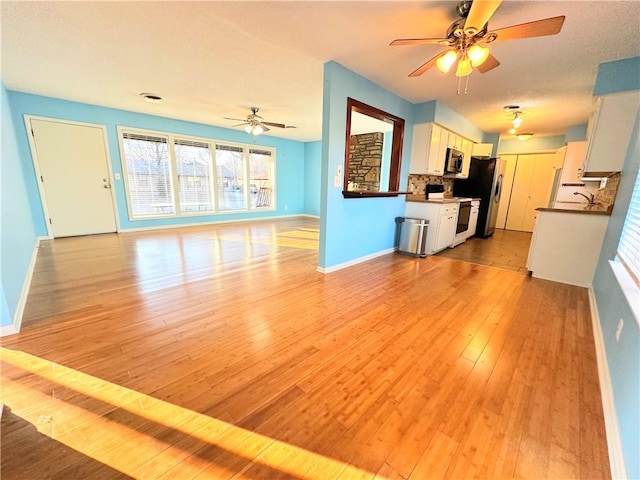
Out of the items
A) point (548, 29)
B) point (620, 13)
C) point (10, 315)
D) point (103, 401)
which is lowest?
point (103, 401)

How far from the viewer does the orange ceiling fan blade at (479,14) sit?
158 centimetres

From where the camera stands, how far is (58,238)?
4961mm

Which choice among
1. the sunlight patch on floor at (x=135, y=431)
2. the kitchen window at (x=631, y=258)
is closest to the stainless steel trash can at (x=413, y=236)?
the kitchen window at (x=631, y=258)

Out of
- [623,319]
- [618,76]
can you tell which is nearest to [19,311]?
[623,319]

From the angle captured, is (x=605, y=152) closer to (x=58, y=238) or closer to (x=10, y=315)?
(x=10, y=315)

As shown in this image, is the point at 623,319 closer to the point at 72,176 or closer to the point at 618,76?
the point at 618,76

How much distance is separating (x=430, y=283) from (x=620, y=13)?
2.81m

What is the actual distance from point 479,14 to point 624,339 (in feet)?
7.06

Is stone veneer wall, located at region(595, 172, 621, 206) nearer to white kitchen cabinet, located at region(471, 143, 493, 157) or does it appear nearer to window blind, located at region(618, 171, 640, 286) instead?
window blind, located at region(618, 171, 640, 286)

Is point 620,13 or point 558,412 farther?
point 620,13

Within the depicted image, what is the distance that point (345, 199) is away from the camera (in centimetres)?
357

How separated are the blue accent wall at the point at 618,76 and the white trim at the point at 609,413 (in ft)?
8.48

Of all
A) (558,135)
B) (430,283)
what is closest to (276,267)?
(430,283)

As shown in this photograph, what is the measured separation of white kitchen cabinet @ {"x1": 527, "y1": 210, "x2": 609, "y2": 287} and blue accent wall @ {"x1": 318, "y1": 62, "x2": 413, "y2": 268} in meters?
2.04
